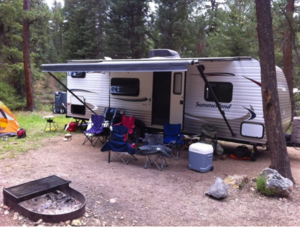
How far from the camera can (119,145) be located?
5.41m

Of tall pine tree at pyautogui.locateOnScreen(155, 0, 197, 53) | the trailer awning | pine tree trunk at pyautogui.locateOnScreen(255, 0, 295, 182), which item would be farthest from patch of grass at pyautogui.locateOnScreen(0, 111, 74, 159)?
tall pine tree at pyautogui.locateOnScreen(155, 0, 197, 53)

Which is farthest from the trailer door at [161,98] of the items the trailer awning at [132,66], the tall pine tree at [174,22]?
the tall pine tree at [174,22]

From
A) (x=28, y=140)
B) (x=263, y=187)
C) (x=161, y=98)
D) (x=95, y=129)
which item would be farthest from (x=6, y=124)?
(x=263, y=187)

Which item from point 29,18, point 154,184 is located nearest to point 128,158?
point 154,184

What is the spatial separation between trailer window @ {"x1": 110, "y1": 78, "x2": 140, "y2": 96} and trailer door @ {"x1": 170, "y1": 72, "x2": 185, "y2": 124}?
3.56 ft

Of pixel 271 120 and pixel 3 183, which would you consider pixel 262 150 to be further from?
pixel 3 183

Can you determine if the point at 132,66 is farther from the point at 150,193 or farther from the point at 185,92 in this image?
the point at 150,193

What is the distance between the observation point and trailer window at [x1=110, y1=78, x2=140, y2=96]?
24.0 ft

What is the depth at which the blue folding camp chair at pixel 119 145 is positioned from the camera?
5386mm

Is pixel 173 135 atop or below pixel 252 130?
below

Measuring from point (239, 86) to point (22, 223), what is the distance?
473 cm

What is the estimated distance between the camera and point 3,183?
4121 millimetres

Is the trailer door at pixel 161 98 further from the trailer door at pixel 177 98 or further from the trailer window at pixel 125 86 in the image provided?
the trailer window at pixel 125 86

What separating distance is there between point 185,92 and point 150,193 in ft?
10.4
